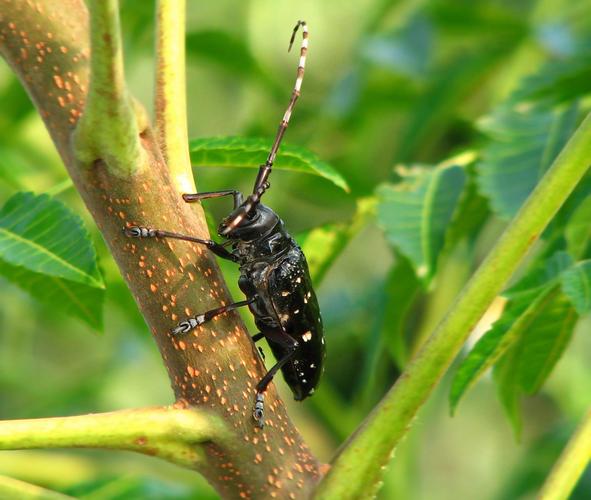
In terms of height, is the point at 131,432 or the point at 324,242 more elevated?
the point at 324,242

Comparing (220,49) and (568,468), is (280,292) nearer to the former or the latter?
(568,468)

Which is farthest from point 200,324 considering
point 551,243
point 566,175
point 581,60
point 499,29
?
point 499,29

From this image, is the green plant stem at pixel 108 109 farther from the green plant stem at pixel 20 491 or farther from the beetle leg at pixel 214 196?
the green plant stem at pixel 20 491

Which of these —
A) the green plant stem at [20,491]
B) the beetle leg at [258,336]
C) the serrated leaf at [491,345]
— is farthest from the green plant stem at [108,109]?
the beetle leg at [258,336]

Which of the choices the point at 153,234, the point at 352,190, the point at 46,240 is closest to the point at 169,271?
the point at 153,234

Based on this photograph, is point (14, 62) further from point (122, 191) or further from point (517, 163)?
point (517, 163)

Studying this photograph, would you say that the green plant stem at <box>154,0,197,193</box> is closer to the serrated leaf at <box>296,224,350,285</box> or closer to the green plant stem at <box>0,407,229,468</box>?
the green plant stem at <box>0,407,229,468</box>

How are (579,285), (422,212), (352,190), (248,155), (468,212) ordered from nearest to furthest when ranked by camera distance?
(579,285) < (248,155) < (422,212) < (468,212) < (352,190)
